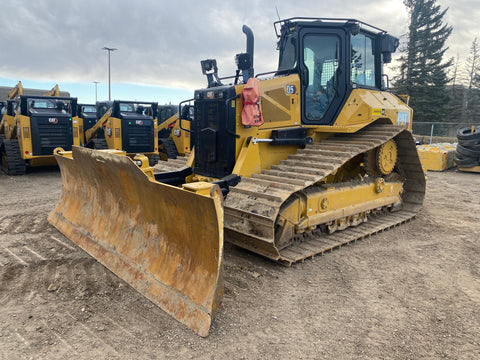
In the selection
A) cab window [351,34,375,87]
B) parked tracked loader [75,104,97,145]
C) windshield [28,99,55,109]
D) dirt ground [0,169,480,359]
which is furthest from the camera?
parked tracked loader [75,104,97,145]

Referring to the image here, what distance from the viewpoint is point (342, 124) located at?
5.88 m

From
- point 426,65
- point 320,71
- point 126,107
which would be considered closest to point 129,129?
point 126,107

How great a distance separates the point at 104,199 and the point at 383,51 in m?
5.16

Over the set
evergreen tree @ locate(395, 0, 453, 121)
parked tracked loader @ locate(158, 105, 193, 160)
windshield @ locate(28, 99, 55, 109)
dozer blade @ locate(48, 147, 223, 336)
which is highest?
evergreen tree @ locate(395, 0, 453, 121)

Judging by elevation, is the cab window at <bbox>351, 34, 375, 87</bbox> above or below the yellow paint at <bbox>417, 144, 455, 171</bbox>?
above

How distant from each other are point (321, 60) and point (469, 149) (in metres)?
10.3

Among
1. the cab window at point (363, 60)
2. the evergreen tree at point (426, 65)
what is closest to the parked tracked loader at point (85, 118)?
the cab window at point (363, 60)

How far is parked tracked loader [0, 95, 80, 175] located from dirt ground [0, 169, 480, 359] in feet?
22.1

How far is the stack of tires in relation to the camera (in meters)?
13.3

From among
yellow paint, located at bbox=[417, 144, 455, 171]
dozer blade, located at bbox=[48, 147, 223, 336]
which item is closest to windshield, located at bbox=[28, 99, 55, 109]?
dozer blade, located at bbox=[48, 147, 223, 336]

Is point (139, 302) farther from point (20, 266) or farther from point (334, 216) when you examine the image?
point (334, 216)

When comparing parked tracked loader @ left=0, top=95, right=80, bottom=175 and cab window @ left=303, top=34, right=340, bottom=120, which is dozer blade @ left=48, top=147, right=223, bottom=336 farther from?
parked tracked loader @ left=0, top=95, right=80, bottom=175

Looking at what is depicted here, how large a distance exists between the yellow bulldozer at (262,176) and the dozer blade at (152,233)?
0.02 meters

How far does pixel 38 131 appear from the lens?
37.7 feet
